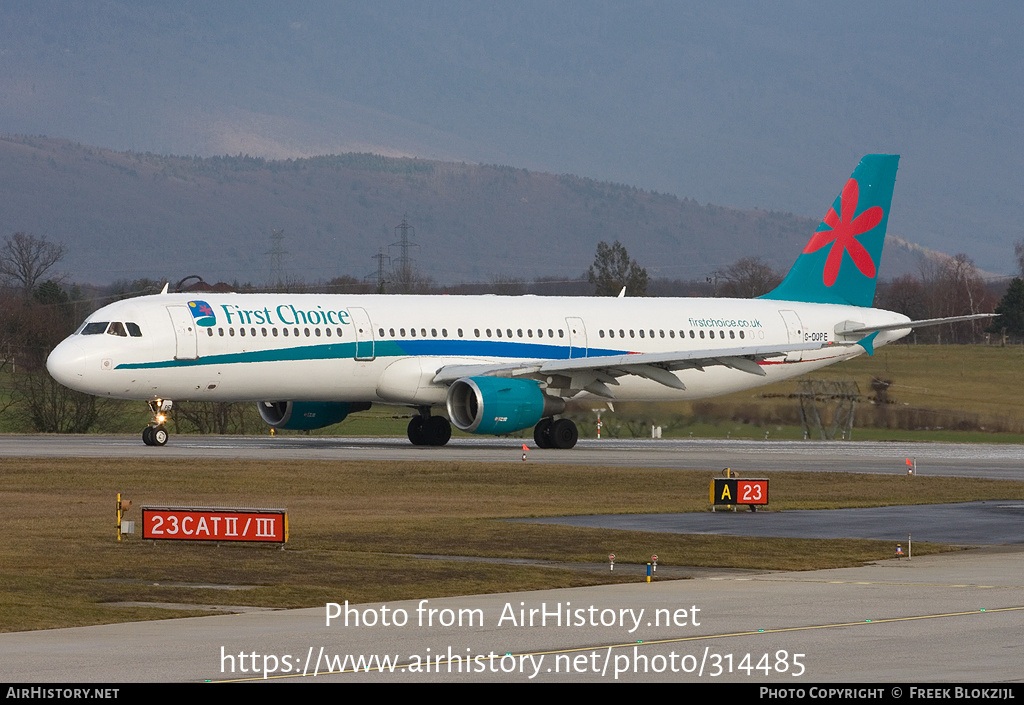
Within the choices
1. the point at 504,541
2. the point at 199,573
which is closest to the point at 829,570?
the point at 504,541

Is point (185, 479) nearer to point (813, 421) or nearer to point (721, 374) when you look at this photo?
point (721, 374)

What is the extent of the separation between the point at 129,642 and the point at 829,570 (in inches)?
401

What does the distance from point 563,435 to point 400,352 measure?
5.87 meters

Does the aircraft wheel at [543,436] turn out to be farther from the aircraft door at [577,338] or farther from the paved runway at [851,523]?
the paved runway at [851,523]

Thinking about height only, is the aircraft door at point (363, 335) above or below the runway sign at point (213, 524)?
above

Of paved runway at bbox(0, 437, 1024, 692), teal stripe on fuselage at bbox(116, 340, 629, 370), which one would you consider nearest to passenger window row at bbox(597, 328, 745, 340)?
teal stripe on fuselage at bbox(116, 340, 629, 370)

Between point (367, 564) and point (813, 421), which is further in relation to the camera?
point (813, 421)

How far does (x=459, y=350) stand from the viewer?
164 feet

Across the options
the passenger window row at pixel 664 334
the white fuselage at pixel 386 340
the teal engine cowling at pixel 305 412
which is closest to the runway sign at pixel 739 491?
the white fuselage at pixel 386 340

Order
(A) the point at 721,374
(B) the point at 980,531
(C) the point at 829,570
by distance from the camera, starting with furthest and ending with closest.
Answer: (A) the point at 721,374, (B) the point at 980,531, (C) the point at 829,570

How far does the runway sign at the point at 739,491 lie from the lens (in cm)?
3042

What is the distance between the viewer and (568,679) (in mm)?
13438

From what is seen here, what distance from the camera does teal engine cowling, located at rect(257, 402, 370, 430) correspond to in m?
51.4

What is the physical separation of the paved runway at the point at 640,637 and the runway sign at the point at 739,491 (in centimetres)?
774
